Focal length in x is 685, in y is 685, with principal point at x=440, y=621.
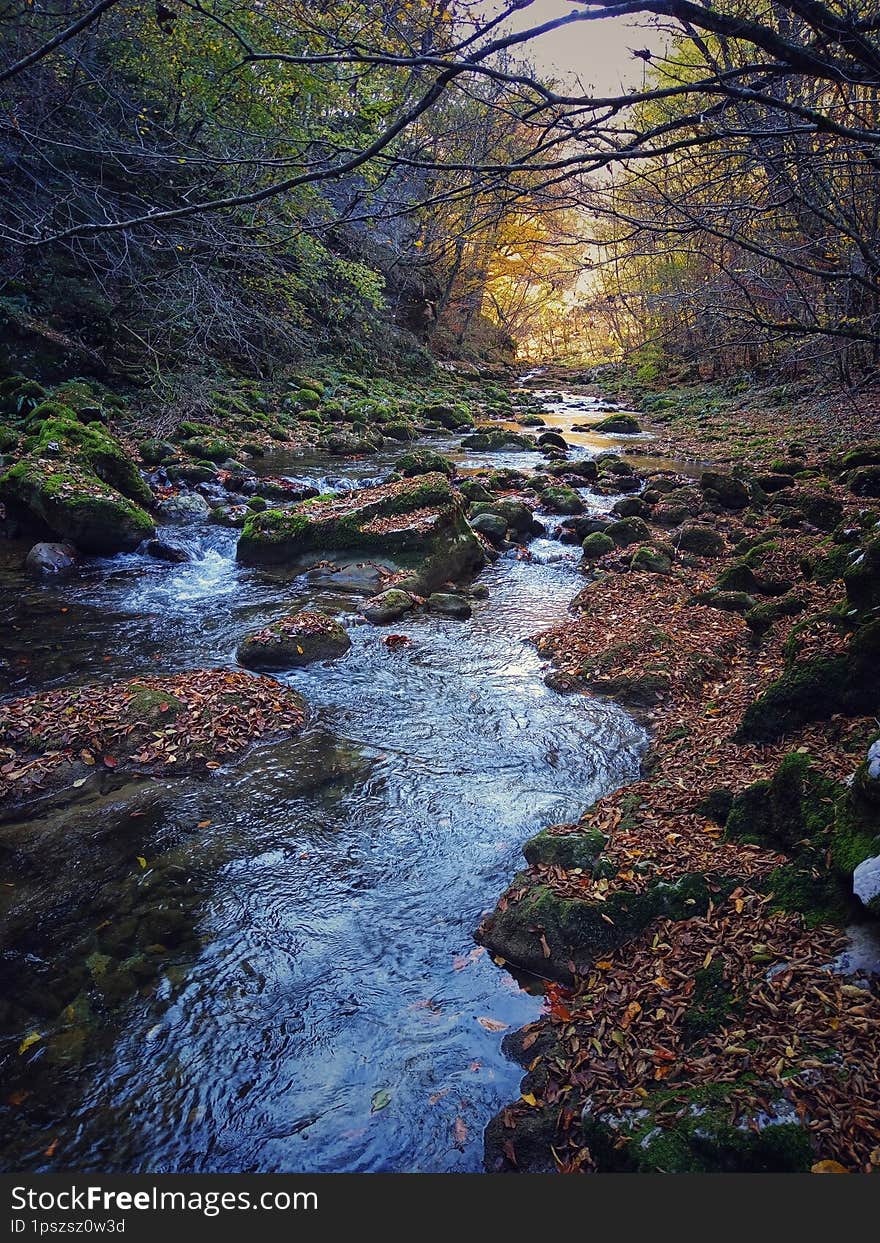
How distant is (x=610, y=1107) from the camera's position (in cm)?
247

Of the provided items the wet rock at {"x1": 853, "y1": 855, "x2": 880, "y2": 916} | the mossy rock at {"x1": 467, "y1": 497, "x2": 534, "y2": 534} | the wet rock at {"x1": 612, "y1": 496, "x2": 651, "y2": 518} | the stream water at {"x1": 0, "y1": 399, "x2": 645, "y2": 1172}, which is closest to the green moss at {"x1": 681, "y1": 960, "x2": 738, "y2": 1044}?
the wet rock at {"x1": 853, "y1": 855, "x2": 880, "y2": 916}

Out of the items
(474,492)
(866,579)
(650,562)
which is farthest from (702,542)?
(866,579)

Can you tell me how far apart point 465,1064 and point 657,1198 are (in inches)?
45.3

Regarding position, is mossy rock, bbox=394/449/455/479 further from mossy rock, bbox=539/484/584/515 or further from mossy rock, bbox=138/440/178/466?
mossy rock, bbox=138/440/178/466

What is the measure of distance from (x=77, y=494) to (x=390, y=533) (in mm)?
4193

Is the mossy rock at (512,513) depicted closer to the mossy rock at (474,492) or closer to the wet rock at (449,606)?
the mossy rock at (474,492)

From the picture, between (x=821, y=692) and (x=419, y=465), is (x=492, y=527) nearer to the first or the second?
(x=419, y=465)

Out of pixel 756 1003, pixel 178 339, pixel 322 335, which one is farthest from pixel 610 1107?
pixel 322 335

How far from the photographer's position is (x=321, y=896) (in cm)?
394

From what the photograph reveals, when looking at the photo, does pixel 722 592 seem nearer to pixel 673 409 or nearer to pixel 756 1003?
pixel 756 1003

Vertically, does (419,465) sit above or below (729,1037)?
above

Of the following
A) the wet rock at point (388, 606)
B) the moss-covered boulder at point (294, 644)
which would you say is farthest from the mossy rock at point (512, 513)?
the moss-covered boulder at point (294, 644)

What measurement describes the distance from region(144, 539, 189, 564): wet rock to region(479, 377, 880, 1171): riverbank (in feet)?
20.0

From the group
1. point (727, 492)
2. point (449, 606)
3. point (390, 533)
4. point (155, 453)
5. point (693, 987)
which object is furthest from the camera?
point (155, 453)
